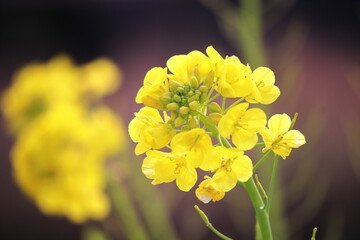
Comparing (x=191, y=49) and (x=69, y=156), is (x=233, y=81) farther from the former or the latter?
(x=191, y=49)

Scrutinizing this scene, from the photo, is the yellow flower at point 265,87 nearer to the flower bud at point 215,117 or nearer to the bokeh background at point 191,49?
the flower bud at point 215,117

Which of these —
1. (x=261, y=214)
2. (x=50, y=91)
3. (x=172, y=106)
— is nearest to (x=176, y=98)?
(x=172, y=106)

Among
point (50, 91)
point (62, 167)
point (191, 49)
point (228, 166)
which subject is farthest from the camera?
point (191, 49)

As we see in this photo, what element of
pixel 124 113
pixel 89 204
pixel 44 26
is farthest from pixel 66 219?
pixel 89 204

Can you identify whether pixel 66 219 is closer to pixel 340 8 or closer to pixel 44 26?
pixel 44 26

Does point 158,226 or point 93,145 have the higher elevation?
point 93,145

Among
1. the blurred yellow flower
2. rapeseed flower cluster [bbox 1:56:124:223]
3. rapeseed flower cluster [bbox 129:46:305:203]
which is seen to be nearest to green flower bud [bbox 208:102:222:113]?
rapeseed flower cluster [bbox 129:46:305:203]
